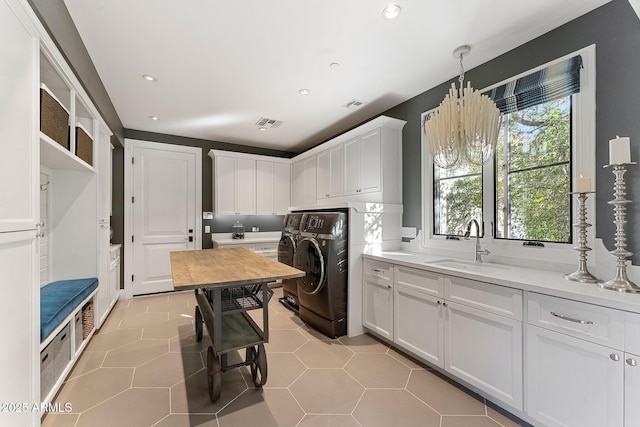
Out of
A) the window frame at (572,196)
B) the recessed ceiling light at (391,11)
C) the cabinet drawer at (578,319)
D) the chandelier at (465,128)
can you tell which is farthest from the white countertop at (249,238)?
the cabinet drawer at (578,319)

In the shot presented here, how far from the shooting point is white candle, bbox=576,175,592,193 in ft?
5.46

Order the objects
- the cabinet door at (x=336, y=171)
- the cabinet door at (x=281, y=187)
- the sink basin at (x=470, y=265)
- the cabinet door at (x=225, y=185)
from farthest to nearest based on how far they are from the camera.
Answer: the cabinet door at (x=281, y=187), the cabinet door at (x=225, y=185), the cabinet door at (x=336, y=171), the sink basin at (x=470, y=265)

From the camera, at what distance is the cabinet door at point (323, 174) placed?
4059mm

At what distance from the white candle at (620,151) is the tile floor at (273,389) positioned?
1.63 meters

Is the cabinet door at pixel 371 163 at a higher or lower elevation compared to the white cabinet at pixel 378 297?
higher

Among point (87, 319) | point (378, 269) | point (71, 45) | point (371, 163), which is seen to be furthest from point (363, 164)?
point (87, 319)

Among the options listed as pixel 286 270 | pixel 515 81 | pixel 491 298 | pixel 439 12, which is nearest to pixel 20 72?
pixel 286 270

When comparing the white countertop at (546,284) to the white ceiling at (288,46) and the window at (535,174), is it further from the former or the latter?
the white ceiling at (288,46)

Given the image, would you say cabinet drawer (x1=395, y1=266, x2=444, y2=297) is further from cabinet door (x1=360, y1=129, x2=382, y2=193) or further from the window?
cabinet door (x1=360, y1=129, x2=382, y2=193)

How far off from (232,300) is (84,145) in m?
2.03

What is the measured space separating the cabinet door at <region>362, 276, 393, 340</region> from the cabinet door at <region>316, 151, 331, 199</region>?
5.45 ft

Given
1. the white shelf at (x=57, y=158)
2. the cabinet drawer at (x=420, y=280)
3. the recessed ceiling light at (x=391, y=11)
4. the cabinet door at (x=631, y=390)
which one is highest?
the recessed ceiling light at (x=391, y=11)

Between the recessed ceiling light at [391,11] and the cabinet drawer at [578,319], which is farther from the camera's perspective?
the recessed ceiling light at [391,11]

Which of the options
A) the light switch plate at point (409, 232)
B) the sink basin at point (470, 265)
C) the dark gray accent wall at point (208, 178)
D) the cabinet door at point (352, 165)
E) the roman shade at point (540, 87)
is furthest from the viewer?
the dark gray accent wall at point (208, 178)
